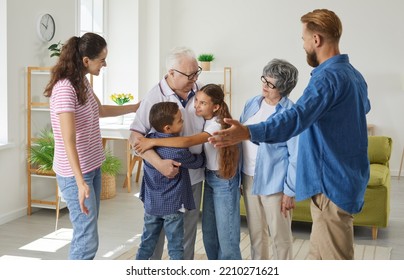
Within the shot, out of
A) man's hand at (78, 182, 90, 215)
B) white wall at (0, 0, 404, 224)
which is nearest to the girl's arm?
man's hand at (78, 182, 90, 215)

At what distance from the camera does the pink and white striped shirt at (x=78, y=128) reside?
2523mm

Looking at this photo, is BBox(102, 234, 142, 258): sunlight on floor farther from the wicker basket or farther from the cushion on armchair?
the cushion on armchair

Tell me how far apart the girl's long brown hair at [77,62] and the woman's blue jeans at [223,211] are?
2.47 ft

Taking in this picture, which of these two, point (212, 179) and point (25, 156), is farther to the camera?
point (25, 156)

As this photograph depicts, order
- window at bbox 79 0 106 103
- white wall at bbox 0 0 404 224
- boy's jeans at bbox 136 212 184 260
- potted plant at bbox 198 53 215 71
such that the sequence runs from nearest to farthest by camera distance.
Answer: boy's jeans at bbox 136 212 184 260, window at bbox 79 0 106 103, white wall at bbox 0 0 404 224, potted plant at bbox 198 53 215 71

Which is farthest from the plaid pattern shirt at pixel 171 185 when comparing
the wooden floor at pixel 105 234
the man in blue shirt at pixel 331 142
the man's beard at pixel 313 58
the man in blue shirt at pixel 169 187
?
the wooden floor at pixel 105 234

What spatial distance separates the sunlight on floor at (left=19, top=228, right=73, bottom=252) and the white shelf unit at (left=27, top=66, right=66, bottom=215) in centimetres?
45

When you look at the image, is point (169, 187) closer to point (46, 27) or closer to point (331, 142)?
point (331, 142)

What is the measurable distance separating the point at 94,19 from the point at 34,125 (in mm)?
2568

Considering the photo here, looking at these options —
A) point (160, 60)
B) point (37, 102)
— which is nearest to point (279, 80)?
point (37, 102)

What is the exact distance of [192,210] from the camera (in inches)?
110

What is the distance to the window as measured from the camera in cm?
716

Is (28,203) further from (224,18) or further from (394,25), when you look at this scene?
(394,25)

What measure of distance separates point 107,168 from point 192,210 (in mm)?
3123
